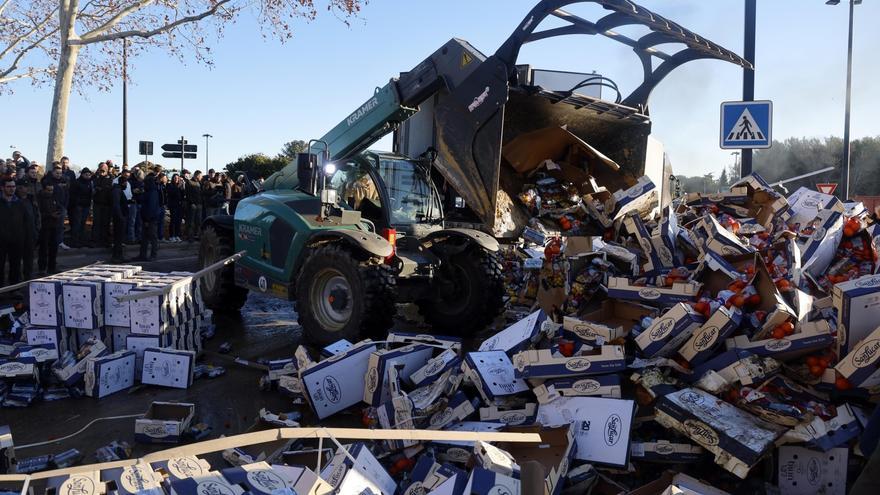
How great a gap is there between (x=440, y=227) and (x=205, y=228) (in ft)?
11.4

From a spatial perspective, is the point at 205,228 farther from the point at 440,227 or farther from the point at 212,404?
the point at 212,404

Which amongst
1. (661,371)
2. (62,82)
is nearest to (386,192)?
(661,371)

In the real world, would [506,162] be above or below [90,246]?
above

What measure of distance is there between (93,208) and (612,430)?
12.2 metres

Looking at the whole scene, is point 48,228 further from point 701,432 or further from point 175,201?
point 701,432

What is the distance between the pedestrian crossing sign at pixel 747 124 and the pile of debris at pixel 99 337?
22.0ft

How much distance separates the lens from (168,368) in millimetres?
6113

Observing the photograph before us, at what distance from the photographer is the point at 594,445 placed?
4121 mm

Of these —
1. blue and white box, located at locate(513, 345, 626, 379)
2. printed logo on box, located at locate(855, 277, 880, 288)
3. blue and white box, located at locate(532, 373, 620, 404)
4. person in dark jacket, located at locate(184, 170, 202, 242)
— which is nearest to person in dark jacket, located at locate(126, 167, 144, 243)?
person in dark jacket, located at locate(184, 170, 202, 242)

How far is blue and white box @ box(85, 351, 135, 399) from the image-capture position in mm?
5789

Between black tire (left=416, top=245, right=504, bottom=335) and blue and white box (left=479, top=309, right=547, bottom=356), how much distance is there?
1867 mm

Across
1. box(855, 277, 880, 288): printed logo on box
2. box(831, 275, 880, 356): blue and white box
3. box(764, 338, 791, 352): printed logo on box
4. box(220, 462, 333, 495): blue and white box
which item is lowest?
box(220, 462, 333, 495): blue and white box

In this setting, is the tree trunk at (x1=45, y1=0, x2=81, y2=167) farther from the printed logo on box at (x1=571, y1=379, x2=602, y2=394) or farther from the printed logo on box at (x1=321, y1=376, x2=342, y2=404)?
the printed logo on box at (x1=571, y1=379, x2=602, y2=394)

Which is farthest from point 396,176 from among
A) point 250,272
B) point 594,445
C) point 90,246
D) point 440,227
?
point 90,246
